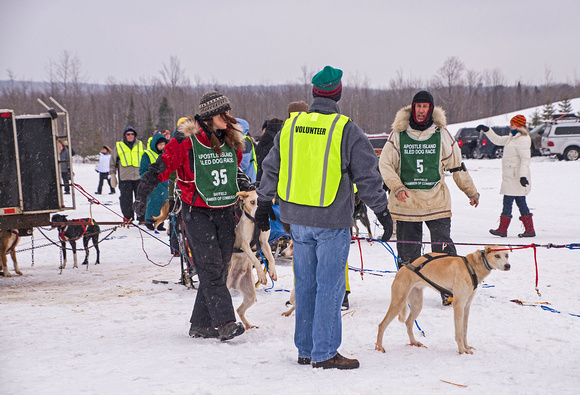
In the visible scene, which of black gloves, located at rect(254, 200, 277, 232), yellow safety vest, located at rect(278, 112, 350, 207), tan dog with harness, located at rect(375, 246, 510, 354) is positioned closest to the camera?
yellow safety vest, located at rect(278, 112, 350, 207)

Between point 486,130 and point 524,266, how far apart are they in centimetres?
226

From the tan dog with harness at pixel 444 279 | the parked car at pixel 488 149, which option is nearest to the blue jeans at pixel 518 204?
the tan dog with harness at pixel 444 279

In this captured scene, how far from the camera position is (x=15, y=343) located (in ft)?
12.1

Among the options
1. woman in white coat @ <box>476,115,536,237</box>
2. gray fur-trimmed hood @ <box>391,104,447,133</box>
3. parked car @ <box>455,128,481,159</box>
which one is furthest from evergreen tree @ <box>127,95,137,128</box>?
gray fur-trimmed hood @ <box>391,104,447,133</box>

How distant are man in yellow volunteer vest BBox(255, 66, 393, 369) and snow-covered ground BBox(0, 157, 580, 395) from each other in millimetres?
286

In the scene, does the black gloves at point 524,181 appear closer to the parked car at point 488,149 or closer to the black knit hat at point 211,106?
the black knit hat at point 211,106

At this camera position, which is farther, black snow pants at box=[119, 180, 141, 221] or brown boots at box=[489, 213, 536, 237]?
black snow pants at box=[119, 180, 141, 221]

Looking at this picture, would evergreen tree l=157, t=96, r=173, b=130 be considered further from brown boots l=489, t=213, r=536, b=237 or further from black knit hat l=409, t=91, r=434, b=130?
black knit hat l=409, t=91, r=434, b=130

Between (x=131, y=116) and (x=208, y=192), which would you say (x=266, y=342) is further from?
(x=131, y=116)

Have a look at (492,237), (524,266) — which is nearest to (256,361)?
(524,266)

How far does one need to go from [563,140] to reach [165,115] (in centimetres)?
4077

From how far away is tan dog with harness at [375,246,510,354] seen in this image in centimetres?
361

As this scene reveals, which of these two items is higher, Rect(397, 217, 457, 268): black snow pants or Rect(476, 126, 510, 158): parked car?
Rect(476, 126, 510, 158): parked car

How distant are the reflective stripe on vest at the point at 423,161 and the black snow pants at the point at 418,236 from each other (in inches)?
14.2
